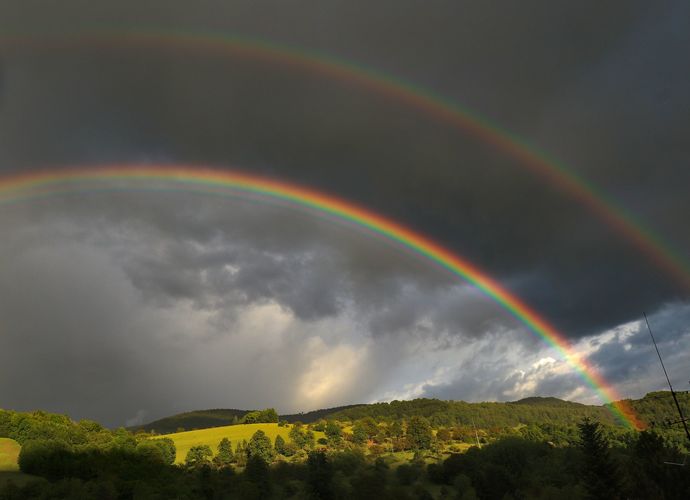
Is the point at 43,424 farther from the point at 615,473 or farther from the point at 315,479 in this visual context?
the point at 615,473

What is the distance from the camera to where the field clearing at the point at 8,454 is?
98800 mm

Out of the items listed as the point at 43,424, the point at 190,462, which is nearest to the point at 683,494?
the point at 190,462

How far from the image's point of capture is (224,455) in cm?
14538

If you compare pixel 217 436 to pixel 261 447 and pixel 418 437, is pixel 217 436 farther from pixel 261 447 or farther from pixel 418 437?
pixel 418 437

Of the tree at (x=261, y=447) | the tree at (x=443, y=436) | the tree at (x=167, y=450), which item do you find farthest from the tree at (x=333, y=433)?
the tree at (x=167, y=450)

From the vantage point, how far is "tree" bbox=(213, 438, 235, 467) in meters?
140

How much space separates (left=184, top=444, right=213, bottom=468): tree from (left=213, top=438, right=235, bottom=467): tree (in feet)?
8.90

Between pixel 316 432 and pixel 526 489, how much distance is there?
107966 mm

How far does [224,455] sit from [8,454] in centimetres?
5507

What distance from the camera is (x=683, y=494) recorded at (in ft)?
257

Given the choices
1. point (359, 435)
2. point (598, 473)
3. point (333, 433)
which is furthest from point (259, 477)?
point (359, 435)

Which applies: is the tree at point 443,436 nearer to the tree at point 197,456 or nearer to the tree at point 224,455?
the tree at point 224,455

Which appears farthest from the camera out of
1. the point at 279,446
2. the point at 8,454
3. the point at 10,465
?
the point at 279,446

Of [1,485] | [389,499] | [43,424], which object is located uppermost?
[43,424]
